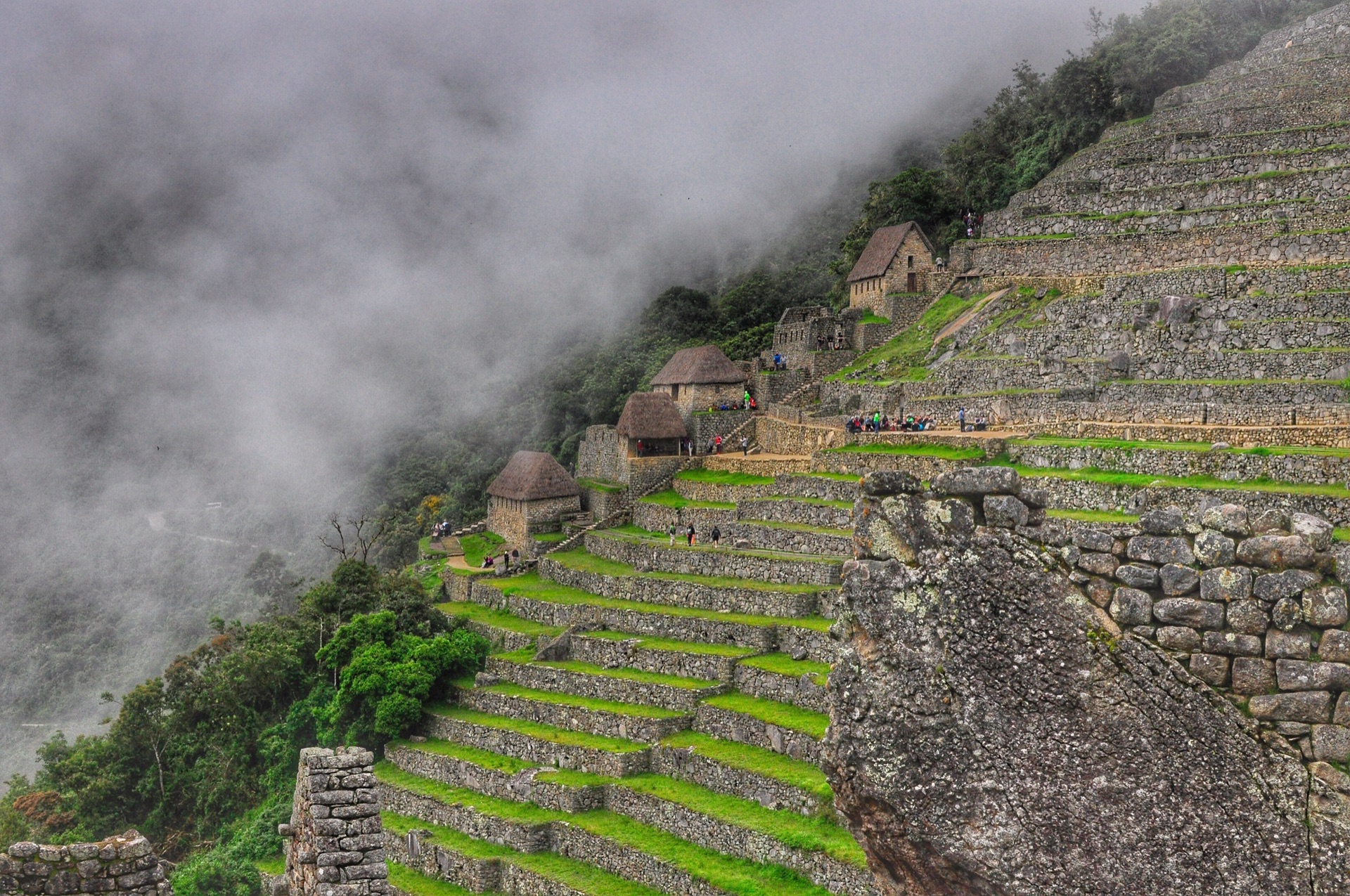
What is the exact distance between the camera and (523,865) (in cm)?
2148

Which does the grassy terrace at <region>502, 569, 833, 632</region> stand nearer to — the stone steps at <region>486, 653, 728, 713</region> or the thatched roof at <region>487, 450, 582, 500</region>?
the stone steps at <region>486, 653, 728, 713</region>

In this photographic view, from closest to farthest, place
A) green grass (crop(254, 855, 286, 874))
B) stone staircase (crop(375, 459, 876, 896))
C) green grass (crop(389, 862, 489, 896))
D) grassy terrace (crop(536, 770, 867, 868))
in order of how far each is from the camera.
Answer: grassy terrace (crop(536, 770, 867, 868)) < stone staircase (crop(375, 459, 876, 896)) < green grass (crop(389, 862, 489, 896)) < green grass (crop(254, 855, 286, 874))

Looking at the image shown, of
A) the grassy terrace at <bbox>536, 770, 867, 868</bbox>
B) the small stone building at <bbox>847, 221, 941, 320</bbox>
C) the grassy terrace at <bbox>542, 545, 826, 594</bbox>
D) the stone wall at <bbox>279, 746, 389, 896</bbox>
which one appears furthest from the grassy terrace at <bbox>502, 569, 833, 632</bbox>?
the small stone building at <bbox>847, 221, 941, 320</bbox>

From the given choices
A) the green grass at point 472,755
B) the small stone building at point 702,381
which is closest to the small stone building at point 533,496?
the small stone building at point 702,381

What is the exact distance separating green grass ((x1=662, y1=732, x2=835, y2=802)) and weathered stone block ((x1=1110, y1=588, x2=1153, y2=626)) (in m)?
12.1

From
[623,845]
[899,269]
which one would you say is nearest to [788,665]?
[623,845]

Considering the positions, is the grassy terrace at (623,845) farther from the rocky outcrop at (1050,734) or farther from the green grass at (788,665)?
the rocky outcrop at (1050,734)

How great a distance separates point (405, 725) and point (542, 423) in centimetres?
2666

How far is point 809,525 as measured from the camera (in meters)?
27.4

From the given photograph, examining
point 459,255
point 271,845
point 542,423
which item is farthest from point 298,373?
point 271,845

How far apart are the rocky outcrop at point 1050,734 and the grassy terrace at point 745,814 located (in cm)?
976

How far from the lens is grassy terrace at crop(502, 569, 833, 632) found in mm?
24000

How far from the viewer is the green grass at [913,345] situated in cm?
3553

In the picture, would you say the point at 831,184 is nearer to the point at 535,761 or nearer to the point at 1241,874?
the point at 535,761
